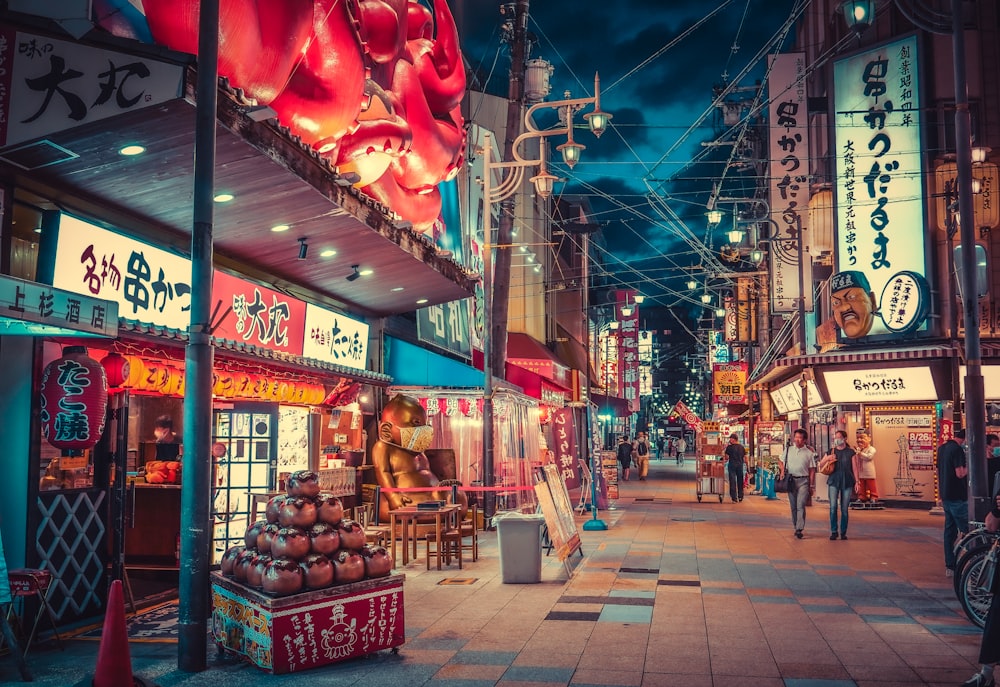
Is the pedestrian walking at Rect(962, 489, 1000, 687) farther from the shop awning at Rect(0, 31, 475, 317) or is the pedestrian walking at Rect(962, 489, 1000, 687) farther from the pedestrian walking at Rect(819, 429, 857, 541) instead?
the pedestrian walking at Rect(819, 429, 857, 541)

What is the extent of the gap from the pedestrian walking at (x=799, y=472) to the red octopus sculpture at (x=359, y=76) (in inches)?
357

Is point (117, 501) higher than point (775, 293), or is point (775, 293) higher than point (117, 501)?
point (775, 293)

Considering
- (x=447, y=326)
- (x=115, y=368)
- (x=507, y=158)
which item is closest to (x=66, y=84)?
(x=115, y=368)

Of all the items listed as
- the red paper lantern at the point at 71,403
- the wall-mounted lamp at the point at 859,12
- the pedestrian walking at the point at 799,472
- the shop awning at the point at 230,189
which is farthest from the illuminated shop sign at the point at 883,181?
the red paper lantern at the point at 71,403

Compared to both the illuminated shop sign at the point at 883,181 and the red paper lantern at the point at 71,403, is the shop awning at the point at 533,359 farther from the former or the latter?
the red paper lantern at the point at 71,403

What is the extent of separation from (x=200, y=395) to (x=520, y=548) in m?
5.87

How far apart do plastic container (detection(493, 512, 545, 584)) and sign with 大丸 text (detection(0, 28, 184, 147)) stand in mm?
7051

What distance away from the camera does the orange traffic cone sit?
668 cm

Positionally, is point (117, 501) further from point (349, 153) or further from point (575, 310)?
point (575, 310)

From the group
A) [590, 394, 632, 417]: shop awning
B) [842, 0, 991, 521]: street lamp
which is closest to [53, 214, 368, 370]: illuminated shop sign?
[842, 0, 991, 521]: street lamp

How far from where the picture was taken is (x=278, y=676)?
7621 mm

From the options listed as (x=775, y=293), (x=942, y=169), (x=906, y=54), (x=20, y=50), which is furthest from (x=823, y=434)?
(x=20, y=50)

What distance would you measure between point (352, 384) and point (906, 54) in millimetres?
18419

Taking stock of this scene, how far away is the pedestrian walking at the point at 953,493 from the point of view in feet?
43.5
